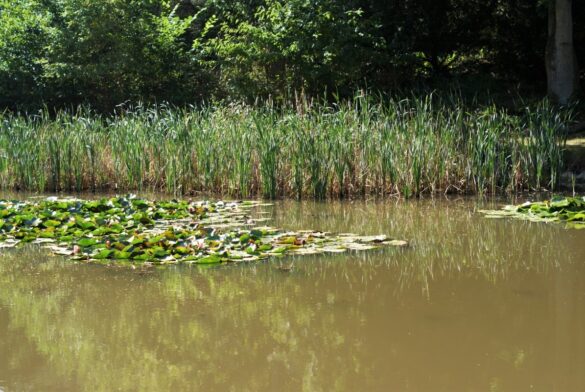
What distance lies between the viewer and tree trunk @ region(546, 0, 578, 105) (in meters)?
13.4

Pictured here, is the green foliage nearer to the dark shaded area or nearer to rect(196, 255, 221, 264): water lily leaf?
the dark shaded area

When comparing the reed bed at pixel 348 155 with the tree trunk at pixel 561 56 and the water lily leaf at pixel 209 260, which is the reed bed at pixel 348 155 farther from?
the water lily leaf at pixel 209 260

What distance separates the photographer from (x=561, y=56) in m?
13.6

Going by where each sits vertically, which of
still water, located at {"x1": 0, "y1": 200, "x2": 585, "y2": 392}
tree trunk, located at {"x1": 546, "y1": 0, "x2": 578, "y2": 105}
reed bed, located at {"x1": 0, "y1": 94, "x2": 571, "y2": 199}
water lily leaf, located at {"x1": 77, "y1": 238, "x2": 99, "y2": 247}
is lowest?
still water, located at {"x1": 0, "y1": 200, "x2": 585, "y2": 392}

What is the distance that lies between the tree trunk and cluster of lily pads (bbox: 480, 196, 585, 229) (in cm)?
626

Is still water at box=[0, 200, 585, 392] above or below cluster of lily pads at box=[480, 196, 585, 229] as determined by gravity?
below

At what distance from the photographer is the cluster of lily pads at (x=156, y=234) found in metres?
5.98

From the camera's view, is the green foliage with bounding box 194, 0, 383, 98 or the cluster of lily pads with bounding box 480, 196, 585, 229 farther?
the green foliage with bounding box 194, 0, 383, 98

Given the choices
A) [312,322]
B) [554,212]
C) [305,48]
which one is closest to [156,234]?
[312,322]

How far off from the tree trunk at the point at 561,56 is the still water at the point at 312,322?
781cm

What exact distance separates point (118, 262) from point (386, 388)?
308 centimetres

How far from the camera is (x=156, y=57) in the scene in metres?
17.5

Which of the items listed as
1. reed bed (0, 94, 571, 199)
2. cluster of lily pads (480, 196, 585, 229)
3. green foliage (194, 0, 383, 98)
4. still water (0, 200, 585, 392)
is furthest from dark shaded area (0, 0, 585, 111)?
still water (0, 200, 585, 392)

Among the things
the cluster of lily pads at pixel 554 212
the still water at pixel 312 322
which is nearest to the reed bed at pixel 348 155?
the cluster of lily pads at pixel 554 212
